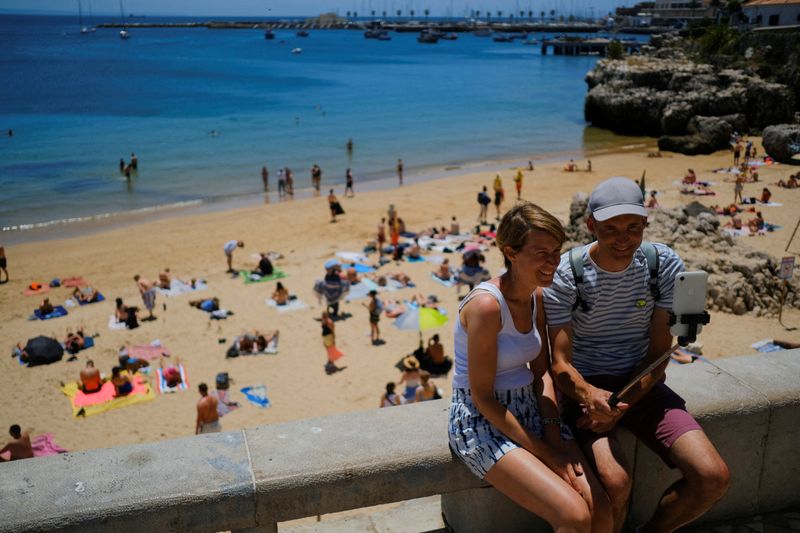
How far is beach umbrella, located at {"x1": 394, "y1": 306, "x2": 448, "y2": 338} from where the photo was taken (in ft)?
38.4

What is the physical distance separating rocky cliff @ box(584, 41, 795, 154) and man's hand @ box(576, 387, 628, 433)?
36552 mm

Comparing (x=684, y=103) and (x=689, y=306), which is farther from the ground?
(x=689, y=306)

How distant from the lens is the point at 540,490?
2477 mm

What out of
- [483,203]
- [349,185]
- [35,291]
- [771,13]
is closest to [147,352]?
[35,291]

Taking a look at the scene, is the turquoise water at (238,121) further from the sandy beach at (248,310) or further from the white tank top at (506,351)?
the white tank top at (506,351)

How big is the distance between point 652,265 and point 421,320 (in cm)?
882

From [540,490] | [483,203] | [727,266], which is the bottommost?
[483,203]

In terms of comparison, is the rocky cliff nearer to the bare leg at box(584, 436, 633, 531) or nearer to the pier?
the bare leg at box(584, 436, 633, 531)

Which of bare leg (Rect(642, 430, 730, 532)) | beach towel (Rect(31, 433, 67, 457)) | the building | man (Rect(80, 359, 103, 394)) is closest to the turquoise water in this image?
man (Rect(80, 359, 103, 394))

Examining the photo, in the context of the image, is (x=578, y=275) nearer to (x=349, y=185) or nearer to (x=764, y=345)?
(x=764, y=345)

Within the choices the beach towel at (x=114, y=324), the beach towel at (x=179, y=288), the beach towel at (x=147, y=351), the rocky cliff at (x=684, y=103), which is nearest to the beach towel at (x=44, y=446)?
the beach towel at (x=147, y=351)

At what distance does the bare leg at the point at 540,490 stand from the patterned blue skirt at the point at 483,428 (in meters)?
0.05

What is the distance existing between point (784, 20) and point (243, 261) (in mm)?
53039

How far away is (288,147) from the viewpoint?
3975 cm
